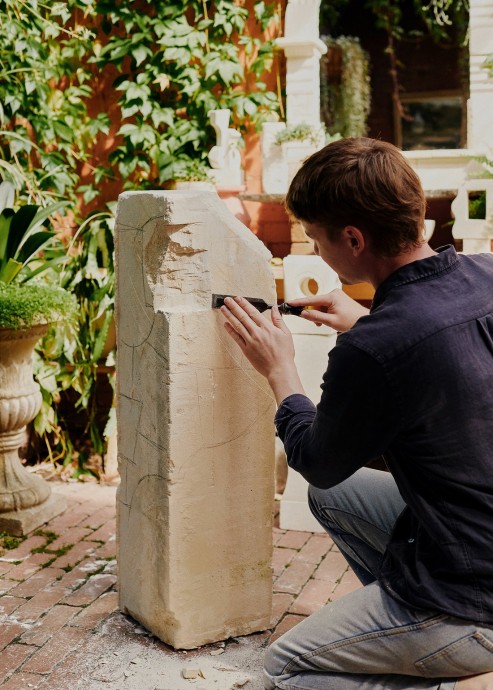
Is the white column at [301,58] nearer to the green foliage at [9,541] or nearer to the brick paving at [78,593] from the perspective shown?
the brick paving at [78,593]

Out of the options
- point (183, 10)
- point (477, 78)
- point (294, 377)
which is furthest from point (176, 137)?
point (294, 377)

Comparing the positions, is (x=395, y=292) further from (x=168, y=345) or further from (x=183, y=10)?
(x=183, y=10)

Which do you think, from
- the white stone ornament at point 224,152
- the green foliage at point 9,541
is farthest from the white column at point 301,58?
the green foliage at point 9,541

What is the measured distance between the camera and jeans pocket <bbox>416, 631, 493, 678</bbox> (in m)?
1.87

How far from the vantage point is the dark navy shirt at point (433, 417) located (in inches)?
72.1

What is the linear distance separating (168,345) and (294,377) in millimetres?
490

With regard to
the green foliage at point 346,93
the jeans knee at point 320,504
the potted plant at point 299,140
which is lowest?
the jeans knee at point 320,504

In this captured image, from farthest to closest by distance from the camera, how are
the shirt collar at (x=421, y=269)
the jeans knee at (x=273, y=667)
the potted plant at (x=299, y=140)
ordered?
1. the potted plant at (x=299, y=140)
2. the jeans knee at (x=273, y=667)
3. the shirt collar at (x=421, y=269)

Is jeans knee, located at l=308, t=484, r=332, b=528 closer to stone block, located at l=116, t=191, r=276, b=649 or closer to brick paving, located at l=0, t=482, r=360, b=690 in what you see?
stone block, located at l=116, t=191, r=276, b=649

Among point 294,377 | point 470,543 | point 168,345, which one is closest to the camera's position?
point 470,543

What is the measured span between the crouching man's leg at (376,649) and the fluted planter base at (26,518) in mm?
2064

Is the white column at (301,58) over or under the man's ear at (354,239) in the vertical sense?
over

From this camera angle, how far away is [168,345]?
2547 millimetres

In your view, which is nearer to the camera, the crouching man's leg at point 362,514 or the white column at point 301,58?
the crouching man's leg at point 362,514
